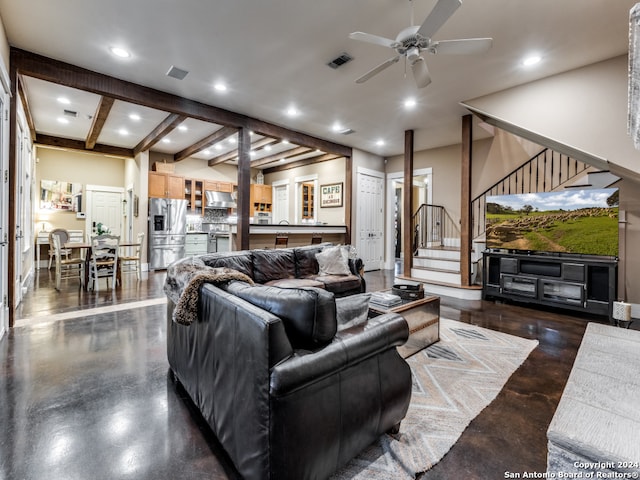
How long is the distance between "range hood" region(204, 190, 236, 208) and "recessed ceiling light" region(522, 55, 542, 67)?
7386 millimetres

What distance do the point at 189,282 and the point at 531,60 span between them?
4202 millimetres

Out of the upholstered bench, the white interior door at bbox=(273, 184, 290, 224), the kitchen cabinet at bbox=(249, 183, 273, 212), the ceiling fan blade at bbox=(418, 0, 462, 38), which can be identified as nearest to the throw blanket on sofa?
the upholstered bench

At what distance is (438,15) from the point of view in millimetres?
2232

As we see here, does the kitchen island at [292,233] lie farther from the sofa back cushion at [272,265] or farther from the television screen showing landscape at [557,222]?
the television screen showing landscape at [557,222]

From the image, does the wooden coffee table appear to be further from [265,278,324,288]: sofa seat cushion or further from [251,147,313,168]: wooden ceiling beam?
[251,147,313,168]: wooden ceiling beam

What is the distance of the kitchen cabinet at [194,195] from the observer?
27.2 feet

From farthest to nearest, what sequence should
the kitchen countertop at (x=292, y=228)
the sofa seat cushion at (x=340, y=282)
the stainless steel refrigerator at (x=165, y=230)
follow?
1. the stainless steel refrigerator at (x=165, y=230)
2. the kitchen countertop at (x=292, y=228)
3. the sofa seat cushion at (x=340, y=282)

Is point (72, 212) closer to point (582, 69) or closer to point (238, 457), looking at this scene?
point (238, 457)

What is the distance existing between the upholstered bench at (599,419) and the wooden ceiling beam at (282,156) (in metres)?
6.50

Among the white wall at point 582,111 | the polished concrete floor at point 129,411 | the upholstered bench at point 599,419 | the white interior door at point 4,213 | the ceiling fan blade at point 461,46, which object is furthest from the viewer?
the white wall at point 582,111

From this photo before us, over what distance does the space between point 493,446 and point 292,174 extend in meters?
8.34

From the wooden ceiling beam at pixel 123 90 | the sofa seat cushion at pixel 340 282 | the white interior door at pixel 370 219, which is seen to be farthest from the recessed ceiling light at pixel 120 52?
the white interior door at pixel 370 219

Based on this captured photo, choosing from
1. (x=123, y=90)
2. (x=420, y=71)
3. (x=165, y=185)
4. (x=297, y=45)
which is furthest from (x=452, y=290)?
(x=165, y=185)

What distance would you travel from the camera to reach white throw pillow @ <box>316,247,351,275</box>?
4371mm
